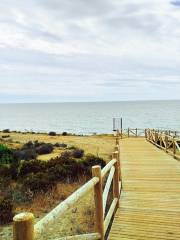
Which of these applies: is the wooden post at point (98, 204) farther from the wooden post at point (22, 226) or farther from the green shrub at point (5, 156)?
the green shrub at point (5, 156)

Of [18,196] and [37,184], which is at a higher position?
[37,184]

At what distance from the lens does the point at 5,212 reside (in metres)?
8.18

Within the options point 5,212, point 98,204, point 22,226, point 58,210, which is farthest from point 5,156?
point 22,226

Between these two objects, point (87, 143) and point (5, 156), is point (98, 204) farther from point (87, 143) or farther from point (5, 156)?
point (87, 143)

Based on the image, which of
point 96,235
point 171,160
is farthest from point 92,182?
point 171,160

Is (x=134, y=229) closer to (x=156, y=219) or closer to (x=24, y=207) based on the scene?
(x=156, y=219)

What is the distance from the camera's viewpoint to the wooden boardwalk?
562cm

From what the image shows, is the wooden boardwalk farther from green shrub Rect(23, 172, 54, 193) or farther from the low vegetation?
green shrub Rect(23, 172, 54, 193)

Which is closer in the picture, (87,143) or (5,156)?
(5,156)

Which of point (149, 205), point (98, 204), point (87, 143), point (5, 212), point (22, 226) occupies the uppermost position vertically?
point (22, 226)

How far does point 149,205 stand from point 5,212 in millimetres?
3699

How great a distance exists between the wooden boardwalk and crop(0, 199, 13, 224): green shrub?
9.62 ft

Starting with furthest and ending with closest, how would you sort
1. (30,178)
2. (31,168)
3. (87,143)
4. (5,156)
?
(87,143)
(5,156)
(31,168)
(30,178)

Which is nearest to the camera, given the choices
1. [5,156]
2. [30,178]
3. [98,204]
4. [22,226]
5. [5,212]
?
[22,226]
